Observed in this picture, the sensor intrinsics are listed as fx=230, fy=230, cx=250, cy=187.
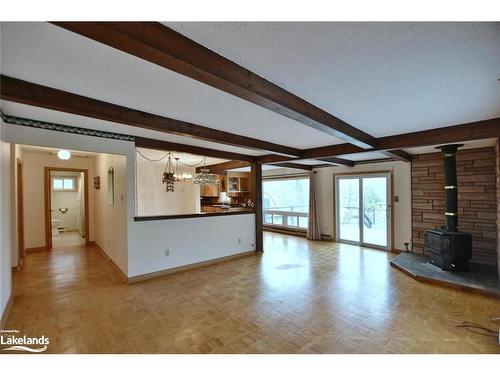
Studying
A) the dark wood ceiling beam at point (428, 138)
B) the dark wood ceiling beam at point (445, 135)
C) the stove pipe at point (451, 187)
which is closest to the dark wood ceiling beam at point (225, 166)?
the dark wood ceiling beam at point (428, 138)

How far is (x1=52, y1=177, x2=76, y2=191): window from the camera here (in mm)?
8375

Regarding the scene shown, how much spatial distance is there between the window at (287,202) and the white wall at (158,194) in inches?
110

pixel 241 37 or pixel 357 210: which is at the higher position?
pixel 241 37

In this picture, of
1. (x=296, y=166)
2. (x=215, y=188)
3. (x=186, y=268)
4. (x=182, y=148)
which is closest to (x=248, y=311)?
(x=186, y=268)

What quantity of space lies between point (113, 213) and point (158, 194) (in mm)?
2524

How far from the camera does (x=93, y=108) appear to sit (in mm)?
2209

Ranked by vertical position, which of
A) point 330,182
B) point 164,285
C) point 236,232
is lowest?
point 164,285

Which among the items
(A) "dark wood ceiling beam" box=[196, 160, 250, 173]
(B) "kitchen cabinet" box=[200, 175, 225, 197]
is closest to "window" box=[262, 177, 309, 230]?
(B) "kitchen cabinet" box=[200, 175, 225, 197]

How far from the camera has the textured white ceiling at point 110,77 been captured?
1.35m

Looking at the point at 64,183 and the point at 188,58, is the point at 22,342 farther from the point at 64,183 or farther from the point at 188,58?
the point at 64,183

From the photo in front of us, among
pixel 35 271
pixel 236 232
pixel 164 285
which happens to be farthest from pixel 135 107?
pixel 35 271

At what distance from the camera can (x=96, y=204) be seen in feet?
19.2

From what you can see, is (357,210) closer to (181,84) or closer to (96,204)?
(181,84)
